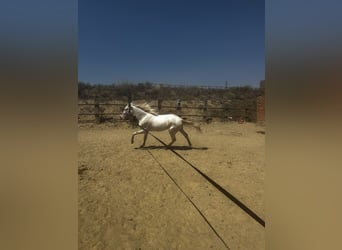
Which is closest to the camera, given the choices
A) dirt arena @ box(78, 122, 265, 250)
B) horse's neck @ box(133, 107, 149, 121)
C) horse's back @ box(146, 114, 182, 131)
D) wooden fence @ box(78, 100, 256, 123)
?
dirt arena @ box(78, 122, 265, 250)

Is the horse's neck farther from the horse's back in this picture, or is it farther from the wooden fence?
the wooden fence

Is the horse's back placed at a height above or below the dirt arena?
above

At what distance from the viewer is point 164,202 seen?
2.17 metres

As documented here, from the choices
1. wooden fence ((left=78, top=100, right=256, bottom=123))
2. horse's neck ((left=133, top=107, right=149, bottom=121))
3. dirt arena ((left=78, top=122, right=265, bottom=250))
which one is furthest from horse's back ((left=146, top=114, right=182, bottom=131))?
wooden fence ((left=78, top=100, right=256, bottom=123))

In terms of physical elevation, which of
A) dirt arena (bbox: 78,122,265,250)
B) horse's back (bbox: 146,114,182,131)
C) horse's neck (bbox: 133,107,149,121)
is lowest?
dirt arena (bbox: 78,122,265,250)

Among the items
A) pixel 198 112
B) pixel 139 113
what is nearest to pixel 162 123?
pixel 139 113

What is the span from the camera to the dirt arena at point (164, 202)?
63.1 inches

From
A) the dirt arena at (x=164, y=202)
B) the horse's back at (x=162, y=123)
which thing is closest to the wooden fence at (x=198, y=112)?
the horse's back at (x=162, y=123)

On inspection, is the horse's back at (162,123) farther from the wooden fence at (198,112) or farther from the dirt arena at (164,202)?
the wooden fence at (198,112)

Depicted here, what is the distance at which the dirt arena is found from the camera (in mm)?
1602

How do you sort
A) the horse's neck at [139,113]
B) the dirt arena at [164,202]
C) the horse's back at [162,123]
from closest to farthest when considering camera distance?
the dirt arena at [164,202], the horse's back at [162,123], the horse's neck at [139,113]

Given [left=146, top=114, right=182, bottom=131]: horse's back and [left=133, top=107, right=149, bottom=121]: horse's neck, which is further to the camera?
[left=133, top=107, right=149, bottom=121]: horse's neck

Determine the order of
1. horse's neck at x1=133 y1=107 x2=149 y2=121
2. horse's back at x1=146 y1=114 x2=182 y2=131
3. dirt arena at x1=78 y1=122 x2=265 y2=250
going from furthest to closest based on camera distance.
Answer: horse's neck at x1=133 y1=107 x2=149 y2=121, horse's back at x1=146 y1=114 x2=182 y2=131, dirt arena at x1=78 y1=122 x2=265 y2=250
